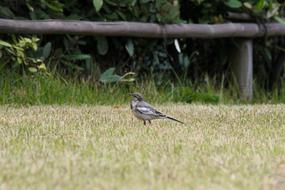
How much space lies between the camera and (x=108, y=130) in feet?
19.9

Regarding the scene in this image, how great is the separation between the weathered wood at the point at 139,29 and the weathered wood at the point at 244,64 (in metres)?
0.17

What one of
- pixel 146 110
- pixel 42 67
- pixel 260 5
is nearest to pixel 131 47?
pixel 42 67

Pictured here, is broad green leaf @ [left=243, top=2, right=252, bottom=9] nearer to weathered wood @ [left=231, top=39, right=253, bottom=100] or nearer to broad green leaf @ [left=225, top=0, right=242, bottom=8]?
broad green leaf @ [left=225, top=0, right=242, bottom=8]

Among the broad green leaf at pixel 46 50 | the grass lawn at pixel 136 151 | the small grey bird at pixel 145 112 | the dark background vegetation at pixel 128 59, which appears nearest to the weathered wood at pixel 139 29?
the dark background vegetation at pixel 128 59

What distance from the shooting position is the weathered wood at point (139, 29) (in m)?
8.75

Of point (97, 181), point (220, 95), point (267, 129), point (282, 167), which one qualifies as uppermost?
point (97, 181)

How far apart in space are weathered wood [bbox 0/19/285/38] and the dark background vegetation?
13 centimetres

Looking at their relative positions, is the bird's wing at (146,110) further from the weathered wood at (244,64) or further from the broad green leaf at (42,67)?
the weathered wood at (244,64)

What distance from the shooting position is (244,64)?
10555 millimetres

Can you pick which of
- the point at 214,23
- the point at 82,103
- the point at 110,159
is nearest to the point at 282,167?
the point at 110,159

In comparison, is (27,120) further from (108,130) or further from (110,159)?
(110,159)

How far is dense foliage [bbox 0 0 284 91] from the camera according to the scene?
906cm

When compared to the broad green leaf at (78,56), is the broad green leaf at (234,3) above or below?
above

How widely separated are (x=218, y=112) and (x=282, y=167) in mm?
3465
